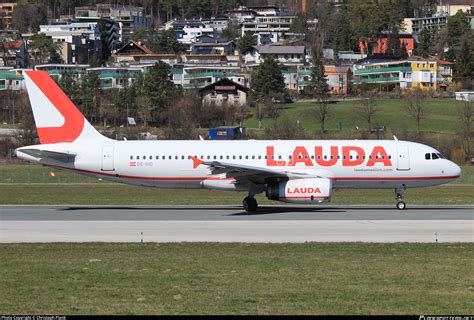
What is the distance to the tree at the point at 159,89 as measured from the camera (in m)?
129

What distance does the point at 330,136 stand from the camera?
320 ft

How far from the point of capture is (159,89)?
5177 inches

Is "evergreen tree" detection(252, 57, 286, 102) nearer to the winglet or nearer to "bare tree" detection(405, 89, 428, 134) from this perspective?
"bare tree" detection(405, 89, 428, 134)

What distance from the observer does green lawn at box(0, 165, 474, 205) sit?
47509 millimetres

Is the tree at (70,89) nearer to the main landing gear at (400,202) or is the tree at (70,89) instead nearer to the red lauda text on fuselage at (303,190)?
the main landing gear at (400,202)

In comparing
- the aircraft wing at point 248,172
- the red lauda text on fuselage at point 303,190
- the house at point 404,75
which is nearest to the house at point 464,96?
the house at point 404,75

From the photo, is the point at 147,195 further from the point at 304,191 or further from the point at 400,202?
the point at 400,202

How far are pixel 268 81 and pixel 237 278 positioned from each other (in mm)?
123605

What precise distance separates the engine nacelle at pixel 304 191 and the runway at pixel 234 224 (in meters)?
0.69

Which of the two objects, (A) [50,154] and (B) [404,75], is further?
(B) [404,75]

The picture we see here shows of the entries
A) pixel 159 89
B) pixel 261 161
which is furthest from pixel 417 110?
pixel 261 161

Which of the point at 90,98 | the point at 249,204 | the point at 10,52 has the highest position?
the point at 10,52

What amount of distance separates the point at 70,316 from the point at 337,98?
136 meters

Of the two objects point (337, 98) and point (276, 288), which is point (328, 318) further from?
point (337, 98)
